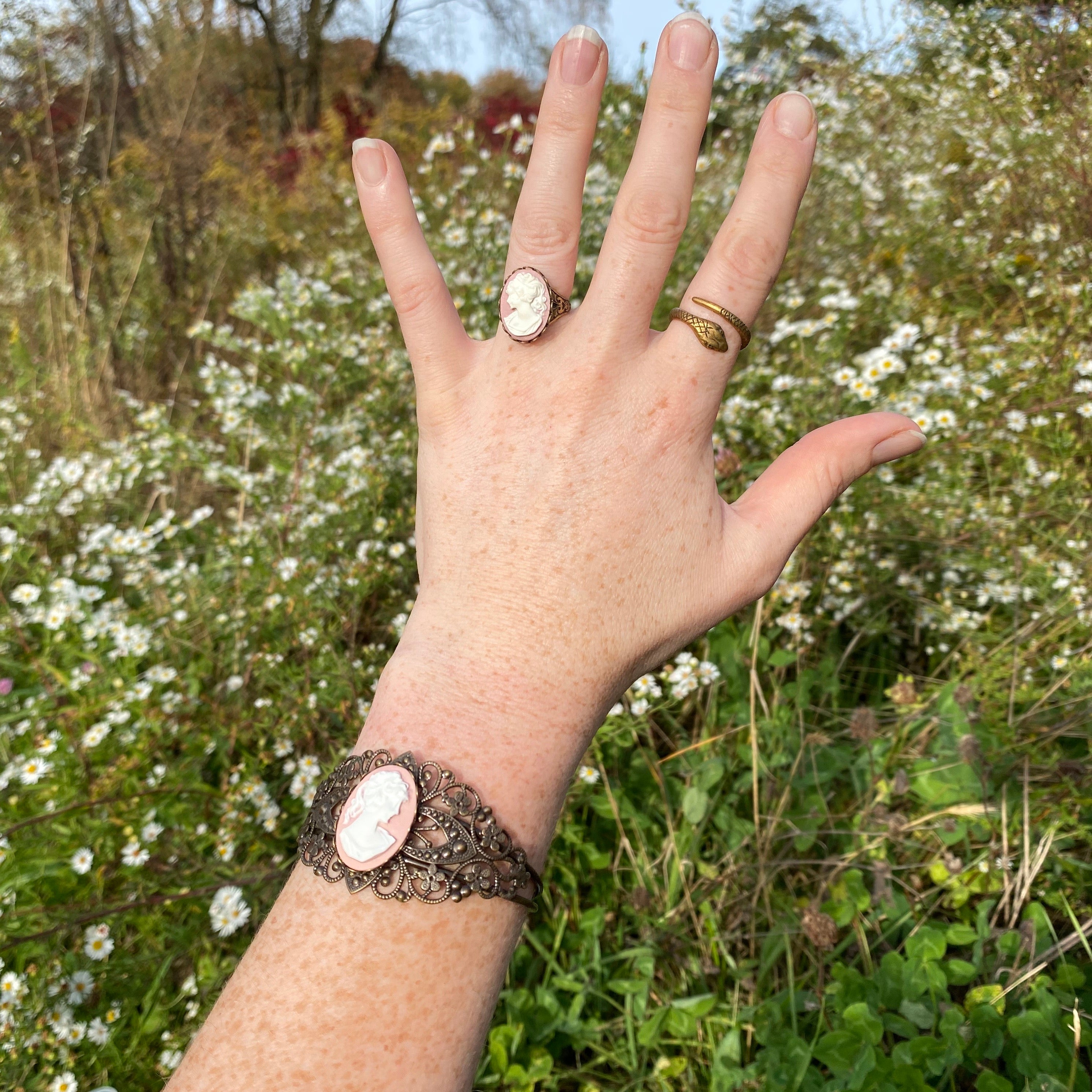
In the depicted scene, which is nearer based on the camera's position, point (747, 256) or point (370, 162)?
point (747, 256)

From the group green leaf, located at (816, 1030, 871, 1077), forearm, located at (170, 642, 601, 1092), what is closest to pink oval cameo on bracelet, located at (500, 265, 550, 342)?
forearm, located at (170, 642, 601, 1092)

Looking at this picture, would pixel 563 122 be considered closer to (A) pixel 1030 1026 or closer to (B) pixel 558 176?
(B) pixel 558 176

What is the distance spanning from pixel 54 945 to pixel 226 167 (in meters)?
5.39

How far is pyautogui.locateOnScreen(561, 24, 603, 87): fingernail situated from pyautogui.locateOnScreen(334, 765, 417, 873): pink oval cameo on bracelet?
1318 millimetres

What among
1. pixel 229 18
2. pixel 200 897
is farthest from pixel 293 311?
pixel 229 18

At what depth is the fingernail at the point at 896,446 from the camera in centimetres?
138

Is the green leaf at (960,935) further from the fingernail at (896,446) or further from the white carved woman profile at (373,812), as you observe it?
the white carved woman profile at (373,812)

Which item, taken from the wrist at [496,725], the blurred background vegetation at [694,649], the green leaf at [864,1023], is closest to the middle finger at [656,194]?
the wrist at [496,725]

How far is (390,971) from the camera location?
2.93 feet

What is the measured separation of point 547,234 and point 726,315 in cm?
43

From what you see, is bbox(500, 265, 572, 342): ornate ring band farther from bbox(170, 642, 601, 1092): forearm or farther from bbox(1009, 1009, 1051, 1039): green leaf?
bbox(1009, 1009, 1051, 1039): green leaf

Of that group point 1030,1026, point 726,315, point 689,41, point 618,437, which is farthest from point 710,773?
point 689,41

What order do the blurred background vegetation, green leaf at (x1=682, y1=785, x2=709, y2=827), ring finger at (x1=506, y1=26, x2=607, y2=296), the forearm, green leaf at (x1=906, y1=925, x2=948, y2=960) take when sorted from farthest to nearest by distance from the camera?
1. green leaf at (x1=682, y1=785, x2=709, y2=827)
2. the blurred background vegetation
3. green leaf at (x1=906, y1=925, x2=948, y2=960)
4. ring finger at (x1=506, y1=26, x2=607, y2=296)
5. the forearm

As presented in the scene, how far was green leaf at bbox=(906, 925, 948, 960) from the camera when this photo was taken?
1.58 meters
